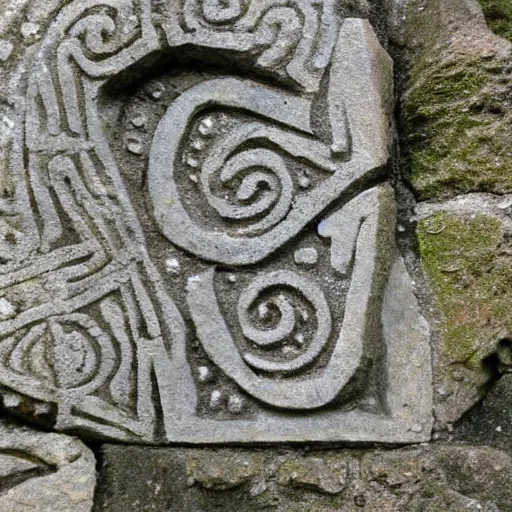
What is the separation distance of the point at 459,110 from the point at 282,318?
1.56ft

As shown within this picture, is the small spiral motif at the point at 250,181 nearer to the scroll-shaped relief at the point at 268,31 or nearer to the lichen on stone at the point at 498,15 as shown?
the scroll-shaped relief at the point at 268,31

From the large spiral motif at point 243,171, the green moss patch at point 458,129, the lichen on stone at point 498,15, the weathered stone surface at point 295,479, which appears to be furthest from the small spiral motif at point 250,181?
the lichen on stone at point 498,15

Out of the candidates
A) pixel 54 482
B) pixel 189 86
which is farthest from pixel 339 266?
pixel 54 482

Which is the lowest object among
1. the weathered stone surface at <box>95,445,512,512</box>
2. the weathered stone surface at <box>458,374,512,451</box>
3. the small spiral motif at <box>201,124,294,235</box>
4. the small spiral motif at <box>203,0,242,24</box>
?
the weathered stone surface at <box>95,445,512,512</box>

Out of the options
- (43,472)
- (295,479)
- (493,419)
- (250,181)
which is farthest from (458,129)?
(43,472)

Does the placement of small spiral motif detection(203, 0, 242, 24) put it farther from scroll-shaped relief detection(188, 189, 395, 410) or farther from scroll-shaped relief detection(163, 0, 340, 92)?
scroll-shaped relief detection(188, 189, 395, 410)

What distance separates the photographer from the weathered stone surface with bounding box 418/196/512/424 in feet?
4.76

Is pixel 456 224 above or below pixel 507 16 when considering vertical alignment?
below

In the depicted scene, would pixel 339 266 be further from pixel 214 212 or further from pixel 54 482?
pixel 54 482

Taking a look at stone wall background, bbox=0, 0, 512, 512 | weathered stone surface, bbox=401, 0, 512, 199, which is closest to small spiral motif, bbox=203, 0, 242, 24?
stone wall background, bbox=0, 0, 512, 512

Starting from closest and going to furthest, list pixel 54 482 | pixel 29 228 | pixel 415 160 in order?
pixel 54 482, pixel 29 228, pixel 415 160

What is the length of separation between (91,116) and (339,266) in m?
0.49

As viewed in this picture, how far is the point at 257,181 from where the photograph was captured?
153 cm

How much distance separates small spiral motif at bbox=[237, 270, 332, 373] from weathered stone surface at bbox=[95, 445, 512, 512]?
0.14m
